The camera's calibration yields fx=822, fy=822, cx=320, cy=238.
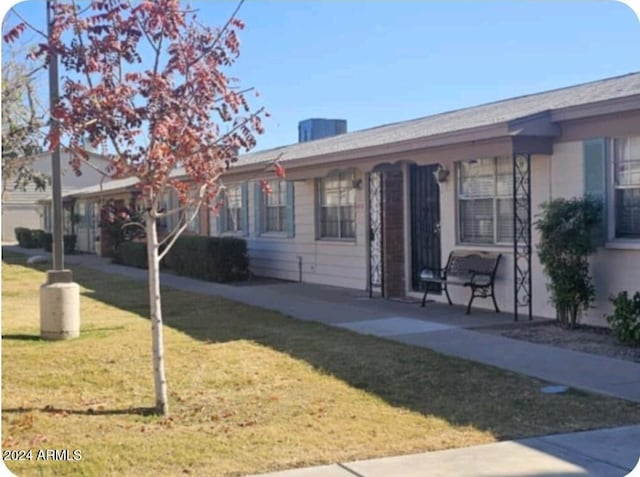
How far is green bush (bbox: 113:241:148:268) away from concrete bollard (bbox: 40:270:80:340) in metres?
13.5

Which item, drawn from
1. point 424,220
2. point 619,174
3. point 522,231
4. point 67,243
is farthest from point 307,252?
point 67,243

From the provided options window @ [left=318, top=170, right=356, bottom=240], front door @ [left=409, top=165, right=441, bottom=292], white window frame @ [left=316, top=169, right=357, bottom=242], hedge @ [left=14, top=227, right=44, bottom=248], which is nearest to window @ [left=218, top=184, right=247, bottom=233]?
white window frame @ [left=316, top=169, right=357, bottom=242]

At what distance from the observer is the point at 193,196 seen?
7426 mm

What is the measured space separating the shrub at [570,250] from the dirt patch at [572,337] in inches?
13.1

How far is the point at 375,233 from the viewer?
52.4ft

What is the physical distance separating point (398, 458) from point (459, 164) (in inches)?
345

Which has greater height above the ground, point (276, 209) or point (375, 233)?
point (276, 209)

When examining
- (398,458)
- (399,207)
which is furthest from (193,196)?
(399,207)

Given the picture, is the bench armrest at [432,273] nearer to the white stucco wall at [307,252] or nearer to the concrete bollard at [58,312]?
the white stucco wall at [307,252]

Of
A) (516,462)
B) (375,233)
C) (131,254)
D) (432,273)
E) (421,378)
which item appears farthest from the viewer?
(131,254)

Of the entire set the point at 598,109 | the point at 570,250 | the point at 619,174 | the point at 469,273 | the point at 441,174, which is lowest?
the point at 469,273

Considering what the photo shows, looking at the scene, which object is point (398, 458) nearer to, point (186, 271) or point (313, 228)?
point (313, 228)

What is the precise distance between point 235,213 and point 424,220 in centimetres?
862

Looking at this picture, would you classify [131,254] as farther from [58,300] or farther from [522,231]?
[522,231]
